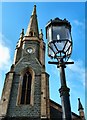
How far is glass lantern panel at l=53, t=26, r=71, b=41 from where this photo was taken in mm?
4836

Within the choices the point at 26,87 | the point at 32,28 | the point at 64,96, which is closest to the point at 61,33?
the point at 64,96

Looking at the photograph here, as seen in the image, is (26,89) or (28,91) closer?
(28,91)

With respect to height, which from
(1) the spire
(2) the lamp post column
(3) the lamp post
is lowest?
(2) the lamp post column

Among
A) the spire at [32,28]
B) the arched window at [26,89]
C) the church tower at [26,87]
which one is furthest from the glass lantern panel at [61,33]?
the spire at [32,28]

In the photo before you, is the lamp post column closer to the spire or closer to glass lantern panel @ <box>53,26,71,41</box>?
glass lantern panel @ <box>53,26,71,41</box>

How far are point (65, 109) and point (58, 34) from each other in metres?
1.92

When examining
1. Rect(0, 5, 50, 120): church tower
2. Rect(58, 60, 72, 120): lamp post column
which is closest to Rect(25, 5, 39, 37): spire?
Rect(0, 5, 50, 120): church tower

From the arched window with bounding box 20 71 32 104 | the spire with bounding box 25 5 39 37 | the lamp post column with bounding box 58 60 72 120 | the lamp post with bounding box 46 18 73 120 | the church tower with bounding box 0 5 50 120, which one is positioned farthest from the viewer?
the spire with bounding box 25 5 39 37

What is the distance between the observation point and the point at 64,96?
165 inches

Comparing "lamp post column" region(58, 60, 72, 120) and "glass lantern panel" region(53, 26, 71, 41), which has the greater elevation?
"glass lantern panel" region(53, 26, 71, 41)

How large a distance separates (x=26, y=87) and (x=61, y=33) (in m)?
16.1

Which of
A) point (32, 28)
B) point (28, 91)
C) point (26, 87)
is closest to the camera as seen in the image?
point (28, 91)

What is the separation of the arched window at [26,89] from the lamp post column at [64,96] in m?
14.7

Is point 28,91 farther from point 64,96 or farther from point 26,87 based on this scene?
point 64,96
